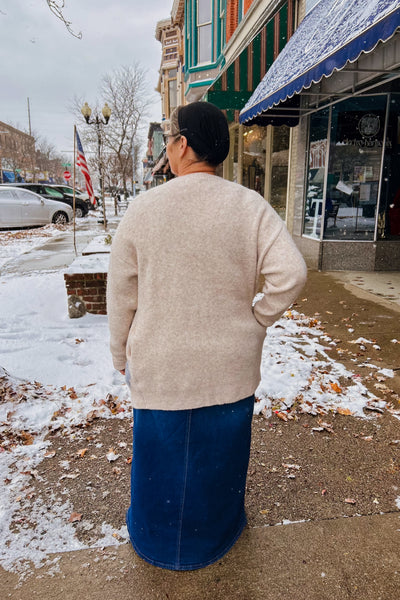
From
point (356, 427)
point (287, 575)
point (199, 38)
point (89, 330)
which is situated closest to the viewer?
point (287, 575)

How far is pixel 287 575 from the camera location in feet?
6.38

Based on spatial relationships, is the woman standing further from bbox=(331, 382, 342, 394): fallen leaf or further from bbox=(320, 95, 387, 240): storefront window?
bbox=(320, 95, 387, 240): storefront window

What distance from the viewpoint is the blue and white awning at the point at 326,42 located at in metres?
3.79

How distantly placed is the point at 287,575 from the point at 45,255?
10.2m

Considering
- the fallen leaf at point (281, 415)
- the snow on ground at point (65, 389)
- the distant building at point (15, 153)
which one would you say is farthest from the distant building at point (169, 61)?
the fallen leaf at point (281, 415)

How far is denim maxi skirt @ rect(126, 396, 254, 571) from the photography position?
5.82ft

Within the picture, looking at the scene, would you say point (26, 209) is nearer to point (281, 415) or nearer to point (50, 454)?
point (50, 454)

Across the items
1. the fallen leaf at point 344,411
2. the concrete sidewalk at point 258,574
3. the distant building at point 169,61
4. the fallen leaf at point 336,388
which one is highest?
the distant building at point 169,61

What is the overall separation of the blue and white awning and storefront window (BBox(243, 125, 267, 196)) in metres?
4.03

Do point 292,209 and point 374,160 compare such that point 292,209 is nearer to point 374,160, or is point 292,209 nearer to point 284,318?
point 374,160

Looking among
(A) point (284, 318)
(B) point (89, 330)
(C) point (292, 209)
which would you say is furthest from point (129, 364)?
(C) point (292, 209)

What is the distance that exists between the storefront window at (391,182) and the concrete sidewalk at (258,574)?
6780 millimetres

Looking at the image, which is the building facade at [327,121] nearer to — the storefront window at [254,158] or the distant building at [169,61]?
the storefront window at [254,158]

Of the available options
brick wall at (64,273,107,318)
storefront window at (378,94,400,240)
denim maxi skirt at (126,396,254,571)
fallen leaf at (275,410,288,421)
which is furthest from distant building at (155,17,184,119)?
denim maxi skirt at (126,396,254,571)
